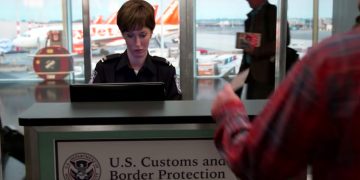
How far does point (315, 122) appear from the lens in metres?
0.65

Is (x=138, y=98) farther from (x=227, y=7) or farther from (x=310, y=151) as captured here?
(x=227, y=7)

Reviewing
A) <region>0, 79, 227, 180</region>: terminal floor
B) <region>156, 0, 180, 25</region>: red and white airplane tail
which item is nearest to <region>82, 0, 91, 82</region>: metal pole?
<region>156, 0, 180, 25</region>: red and white airplane tail

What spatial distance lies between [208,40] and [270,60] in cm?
255

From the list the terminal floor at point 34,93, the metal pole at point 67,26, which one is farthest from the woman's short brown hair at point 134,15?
the metal pole at point 67,26

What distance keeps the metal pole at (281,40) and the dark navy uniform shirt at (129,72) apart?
2.30m

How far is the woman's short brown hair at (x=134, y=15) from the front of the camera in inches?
82.8

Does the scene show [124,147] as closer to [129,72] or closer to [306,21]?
[129,72]

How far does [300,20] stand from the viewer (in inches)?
211

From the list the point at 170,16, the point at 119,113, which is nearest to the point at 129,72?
the point at 119,113

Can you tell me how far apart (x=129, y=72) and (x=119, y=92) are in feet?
2.19

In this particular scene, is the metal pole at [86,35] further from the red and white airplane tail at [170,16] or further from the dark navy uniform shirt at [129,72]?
the dark navy uniform shirt at [129,72]

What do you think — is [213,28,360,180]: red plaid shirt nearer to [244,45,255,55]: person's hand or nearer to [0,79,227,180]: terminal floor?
[244,45,255,55]: person's hand

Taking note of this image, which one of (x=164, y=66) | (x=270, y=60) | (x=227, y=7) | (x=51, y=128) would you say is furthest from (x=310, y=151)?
(x=227, y=7)

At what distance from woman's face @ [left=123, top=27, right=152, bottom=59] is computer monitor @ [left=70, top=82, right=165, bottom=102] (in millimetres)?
683
